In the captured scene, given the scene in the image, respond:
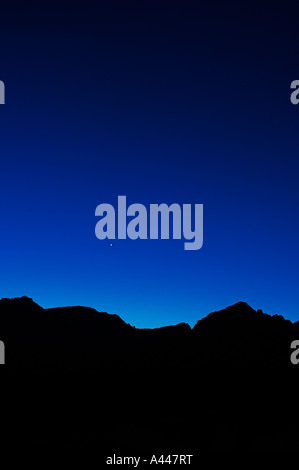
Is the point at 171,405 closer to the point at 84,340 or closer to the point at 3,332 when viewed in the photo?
the point at 84,340

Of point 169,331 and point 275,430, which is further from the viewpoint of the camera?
point 169,331

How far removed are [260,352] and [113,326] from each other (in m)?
25.7

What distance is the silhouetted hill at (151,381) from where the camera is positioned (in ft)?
131

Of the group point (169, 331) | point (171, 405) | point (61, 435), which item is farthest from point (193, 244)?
point (169, 331)

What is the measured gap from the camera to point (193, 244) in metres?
20.4

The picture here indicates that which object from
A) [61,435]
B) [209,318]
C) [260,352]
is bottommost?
[61,435]

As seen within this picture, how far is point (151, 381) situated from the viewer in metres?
54.8

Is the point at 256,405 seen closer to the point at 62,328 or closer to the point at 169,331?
the point at 169,331

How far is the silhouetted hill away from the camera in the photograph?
40062 millimetres

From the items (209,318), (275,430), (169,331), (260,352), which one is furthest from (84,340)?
(275,430)
